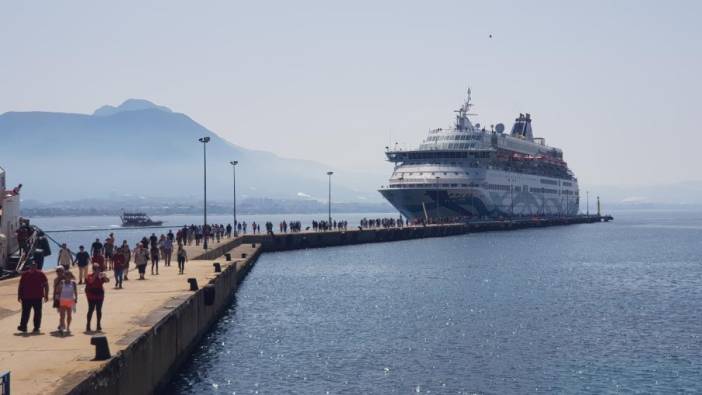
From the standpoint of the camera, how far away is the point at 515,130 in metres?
171

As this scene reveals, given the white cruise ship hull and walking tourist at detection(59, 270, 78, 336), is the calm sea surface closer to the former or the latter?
walking tourist at detection(59, 270, 78, 336)

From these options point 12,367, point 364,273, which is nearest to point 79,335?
point 12,367

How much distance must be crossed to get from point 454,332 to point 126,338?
17341 millimetres

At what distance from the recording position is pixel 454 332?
35.0 metres

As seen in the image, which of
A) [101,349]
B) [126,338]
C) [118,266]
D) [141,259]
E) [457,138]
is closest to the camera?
[101,349]

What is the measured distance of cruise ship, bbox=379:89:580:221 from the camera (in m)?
125

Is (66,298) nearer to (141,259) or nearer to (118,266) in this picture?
(118,266)

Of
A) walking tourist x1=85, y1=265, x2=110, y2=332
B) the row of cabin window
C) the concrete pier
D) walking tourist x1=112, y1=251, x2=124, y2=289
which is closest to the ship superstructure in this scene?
the concrete pier

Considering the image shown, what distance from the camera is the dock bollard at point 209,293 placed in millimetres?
33281

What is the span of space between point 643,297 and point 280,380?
2849 centimetres

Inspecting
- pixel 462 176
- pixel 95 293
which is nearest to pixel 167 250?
pixel 95 293

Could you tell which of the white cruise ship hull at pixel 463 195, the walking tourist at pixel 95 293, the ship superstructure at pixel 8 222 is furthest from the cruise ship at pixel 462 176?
the walking tourist at pixel 95 293

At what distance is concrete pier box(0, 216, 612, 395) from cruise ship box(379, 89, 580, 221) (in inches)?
3189

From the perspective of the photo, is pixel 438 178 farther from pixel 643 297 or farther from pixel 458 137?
pixel 643 297
